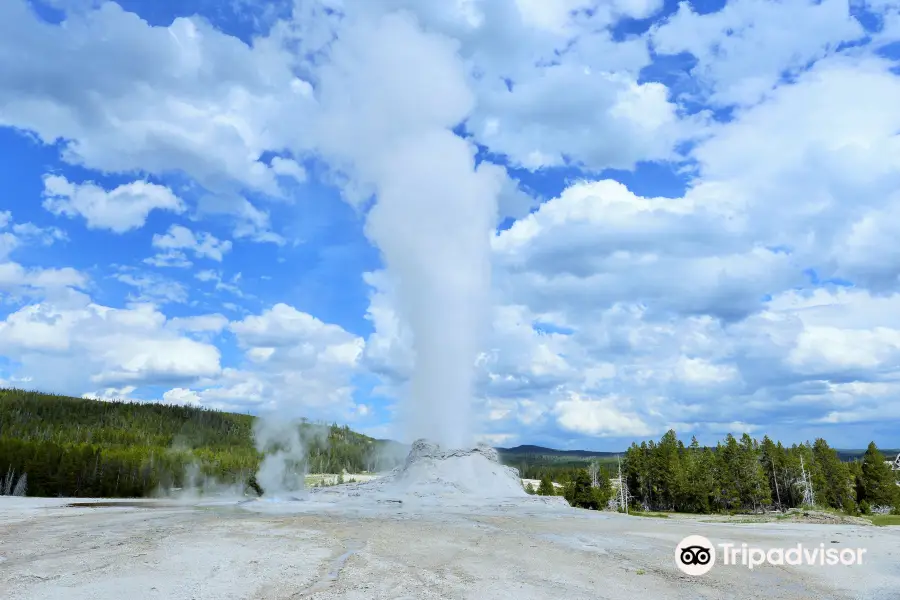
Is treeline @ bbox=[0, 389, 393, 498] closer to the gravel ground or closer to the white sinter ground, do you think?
the white sinter ground

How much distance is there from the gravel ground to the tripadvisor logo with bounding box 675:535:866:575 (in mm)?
454

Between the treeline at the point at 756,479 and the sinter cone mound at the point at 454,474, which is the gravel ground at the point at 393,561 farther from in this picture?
the treeline at the point at 756,479

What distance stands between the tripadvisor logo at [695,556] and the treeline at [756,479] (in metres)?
53.3

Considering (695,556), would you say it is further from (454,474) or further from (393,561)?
(454,474)

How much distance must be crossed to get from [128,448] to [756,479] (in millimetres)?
105277

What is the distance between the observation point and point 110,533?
23094mm

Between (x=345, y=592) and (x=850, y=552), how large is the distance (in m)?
19.6

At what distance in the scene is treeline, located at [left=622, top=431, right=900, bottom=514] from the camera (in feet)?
226

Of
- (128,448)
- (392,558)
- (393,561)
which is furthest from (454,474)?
(128,448)

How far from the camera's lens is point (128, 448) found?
108 m

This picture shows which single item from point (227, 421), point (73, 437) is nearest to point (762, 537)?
point (73, 437)

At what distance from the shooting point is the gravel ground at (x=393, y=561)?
14609 millimetres

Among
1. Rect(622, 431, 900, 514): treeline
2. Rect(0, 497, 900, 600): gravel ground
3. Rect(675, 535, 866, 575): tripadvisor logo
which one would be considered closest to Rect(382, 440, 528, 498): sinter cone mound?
Rect(0, 497, 900, 600): gravel ground

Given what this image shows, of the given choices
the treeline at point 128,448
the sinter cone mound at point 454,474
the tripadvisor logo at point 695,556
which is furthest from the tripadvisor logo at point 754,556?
the treeline at point 128,448
